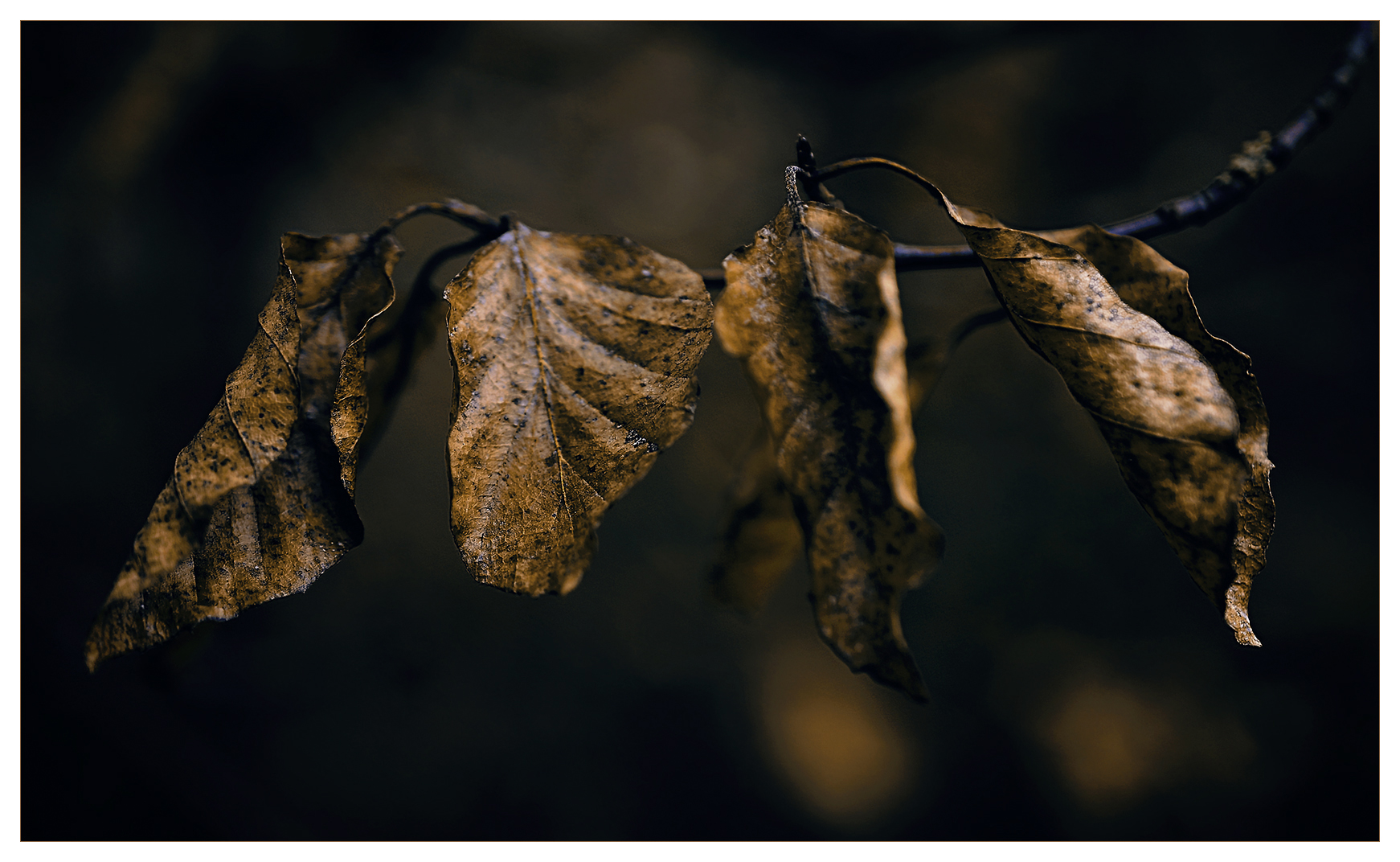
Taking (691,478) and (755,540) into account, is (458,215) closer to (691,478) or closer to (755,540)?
(755,540)

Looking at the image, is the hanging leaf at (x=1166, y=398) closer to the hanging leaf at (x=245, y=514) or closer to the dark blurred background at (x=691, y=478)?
the hanging leaf at (x=245, y=514)

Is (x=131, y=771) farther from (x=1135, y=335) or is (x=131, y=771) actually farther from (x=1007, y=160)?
(x=1007, y=160)

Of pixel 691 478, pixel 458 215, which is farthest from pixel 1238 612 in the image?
pixel 691 478

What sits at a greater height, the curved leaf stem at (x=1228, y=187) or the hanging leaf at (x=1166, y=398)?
the curved leaf stem at (x=1228, y=187)

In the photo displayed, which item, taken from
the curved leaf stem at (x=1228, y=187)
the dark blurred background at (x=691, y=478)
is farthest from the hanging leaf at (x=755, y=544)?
the dark blurred background at (x=691, y=478)

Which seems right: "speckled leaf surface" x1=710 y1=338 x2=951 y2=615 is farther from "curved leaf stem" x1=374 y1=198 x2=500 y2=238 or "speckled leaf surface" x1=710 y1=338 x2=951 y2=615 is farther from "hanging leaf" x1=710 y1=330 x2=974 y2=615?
"curved leaf stem" x1=374 y1=198 x2=500 y2=238

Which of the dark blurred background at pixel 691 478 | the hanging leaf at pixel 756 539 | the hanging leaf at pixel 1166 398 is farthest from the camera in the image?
the dark blurred background at pixel 691 478
